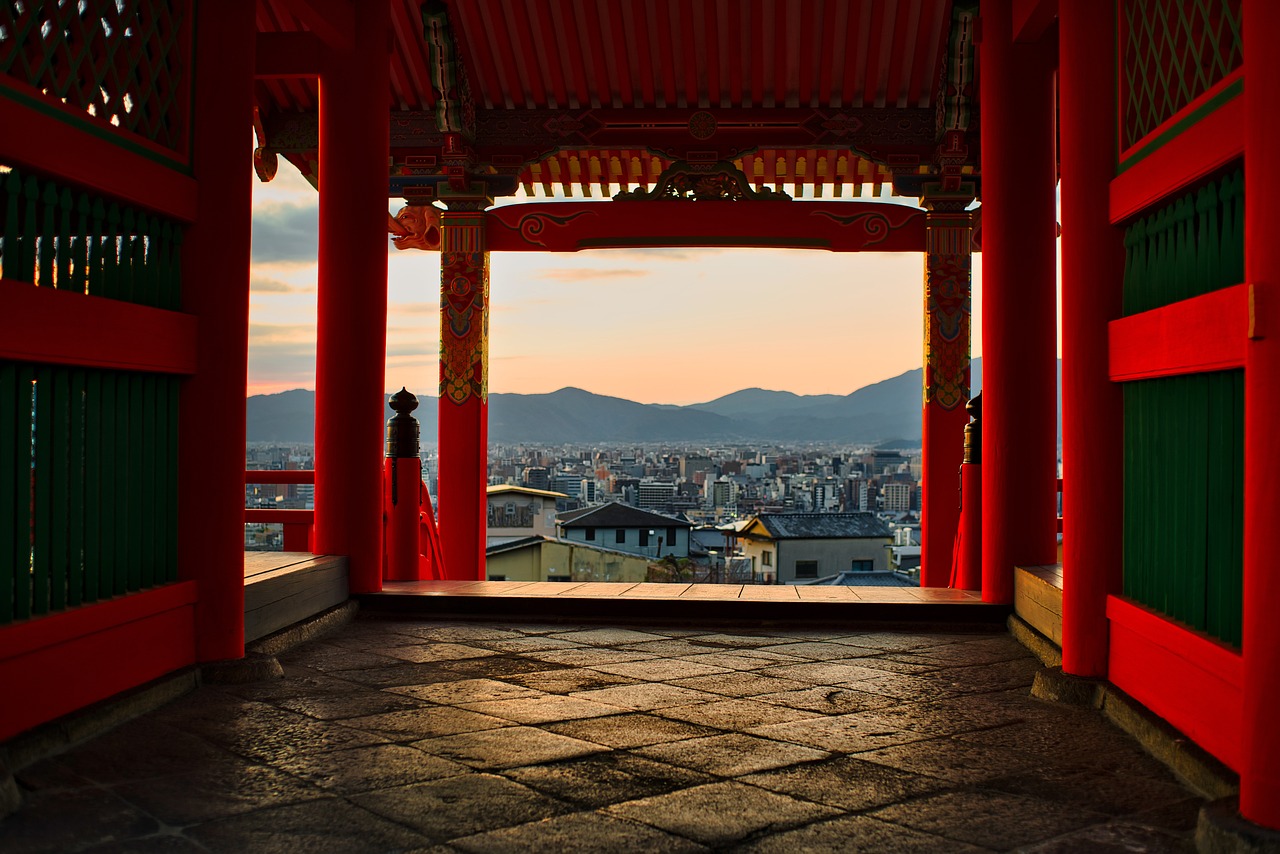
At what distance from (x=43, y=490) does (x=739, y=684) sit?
193 cm

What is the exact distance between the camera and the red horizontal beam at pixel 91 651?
8.25 feet

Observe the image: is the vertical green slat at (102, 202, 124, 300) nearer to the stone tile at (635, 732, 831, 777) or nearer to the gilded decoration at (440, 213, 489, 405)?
the stone tile at (635, 732, 831, 777)

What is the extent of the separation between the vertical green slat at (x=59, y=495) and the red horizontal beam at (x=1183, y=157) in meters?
2.68

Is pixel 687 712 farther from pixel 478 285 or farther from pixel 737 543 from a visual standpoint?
pixel 737 543

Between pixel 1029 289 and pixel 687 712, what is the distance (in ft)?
7.83

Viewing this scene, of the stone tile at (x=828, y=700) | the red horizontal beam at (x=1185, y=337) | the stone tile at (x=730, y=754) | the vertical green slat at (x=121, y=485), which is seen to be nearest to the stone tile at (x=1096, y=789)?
the stone tile at (x=730, y=754)

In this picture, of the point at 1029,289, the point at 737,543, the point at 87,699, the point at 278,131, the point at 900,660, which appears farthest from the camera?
the point at 737,543

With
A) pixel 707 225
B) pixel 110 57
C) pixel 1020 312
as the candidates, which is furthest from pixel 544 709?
pixel 707 225

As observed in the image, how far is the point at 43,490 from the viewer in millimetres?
2701

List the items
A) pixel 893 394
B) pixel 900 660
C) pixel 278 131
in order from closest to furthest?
pixel 900 660, pixel 278 131, pixel 893 394

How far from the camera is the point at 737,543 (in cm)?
1396

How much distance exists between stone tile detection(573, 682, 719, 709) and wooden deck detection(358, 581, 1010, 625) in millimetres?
1201

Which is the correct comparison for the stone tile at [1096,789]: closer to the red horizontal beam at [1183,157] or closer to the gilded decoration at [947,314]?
the red horizontal beam at [1183,157]

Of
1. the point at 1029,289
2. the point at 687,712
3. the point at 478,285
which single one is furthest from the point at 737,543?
the point at 687,712
